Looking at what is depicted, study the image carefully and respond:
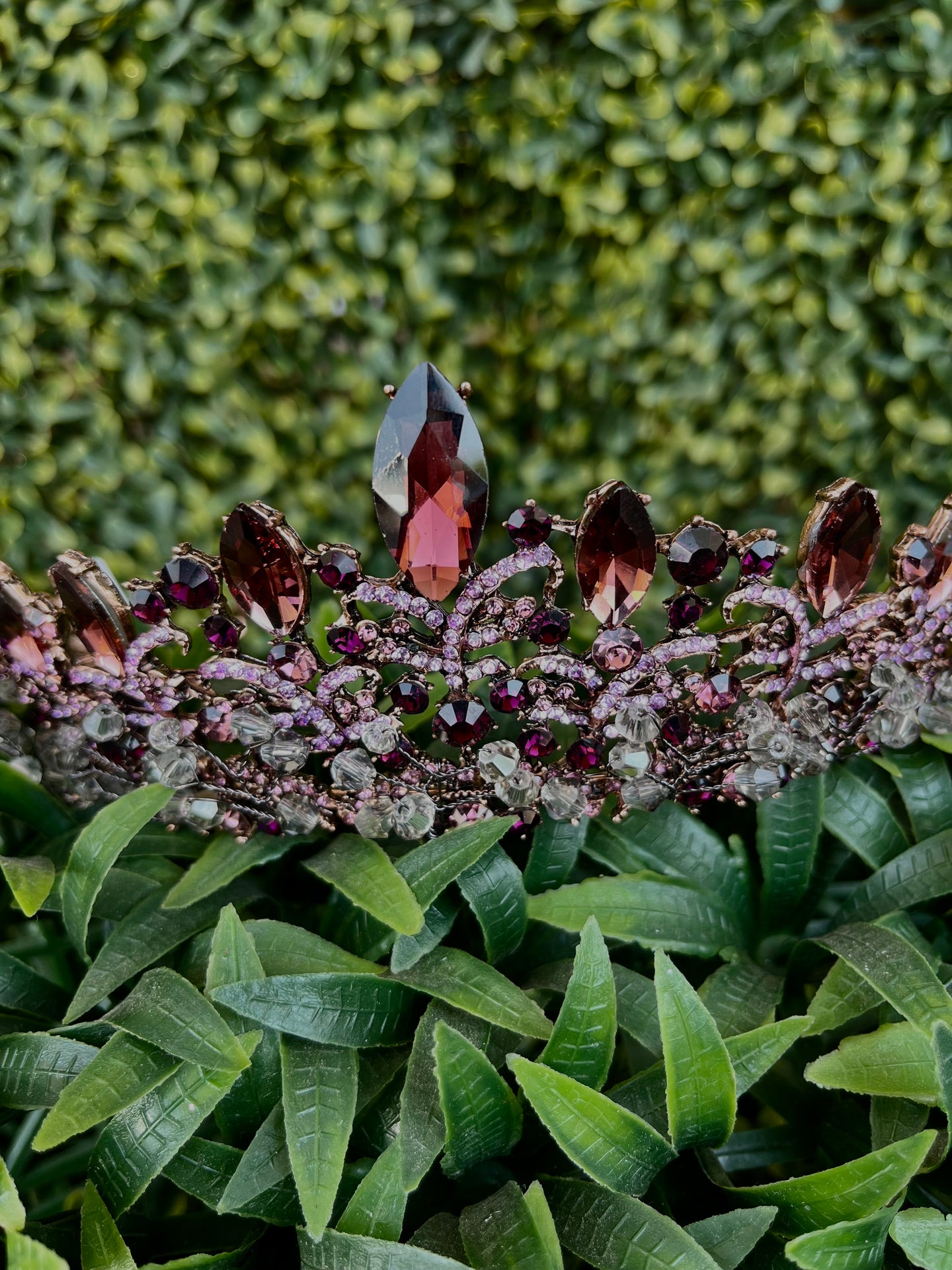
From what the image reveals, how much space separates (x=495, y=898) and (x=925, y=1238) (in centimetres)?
30

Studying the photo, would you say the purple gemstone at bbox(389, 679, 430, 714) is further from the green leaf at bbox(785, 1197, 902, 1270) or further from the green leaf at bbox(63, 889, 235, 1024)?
the green leaf at bbox(785, 1197, 902, 1270)

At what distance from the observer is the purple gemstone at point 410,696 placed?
2.17 ft

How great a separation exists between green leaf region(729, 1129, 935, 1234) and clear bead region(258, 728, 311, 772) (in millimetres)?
384

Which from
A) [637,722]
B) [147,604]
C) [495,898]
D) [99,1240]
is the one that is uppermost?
[147,604]

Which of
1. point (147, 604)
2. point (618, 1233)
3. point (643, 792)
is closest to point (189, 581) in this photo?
point (147, 604)

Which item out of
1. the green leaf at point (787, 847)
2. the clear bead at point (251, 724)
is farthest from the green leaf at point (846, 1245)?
the clear bead at point (251, 724)

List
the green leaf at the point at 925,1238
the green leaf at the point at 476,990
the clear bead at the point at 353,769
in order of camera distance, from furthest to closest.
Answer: the clear bead at the point at 353,769 → the green leaf at the point at 476,990 → the green leaf at the point at 925,1238

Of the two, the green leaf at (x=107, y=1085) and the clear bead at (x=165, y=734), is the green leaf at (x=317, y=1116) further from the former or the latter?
the clear bead at (x=165, y=734)

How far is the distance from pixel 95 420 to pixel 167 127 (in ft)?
1.04

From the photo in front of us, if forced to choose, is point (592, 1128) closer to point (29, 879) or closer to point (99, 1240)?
point (99, 1240)

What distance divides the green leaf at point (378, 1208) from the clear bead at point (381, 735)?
0.84 feet

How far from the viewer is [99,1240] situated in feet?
1.71

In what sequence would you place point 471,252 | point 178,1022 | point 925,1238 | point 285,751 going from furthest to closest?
point 471,252
point 285,751
point 178,1022
point 925,1238

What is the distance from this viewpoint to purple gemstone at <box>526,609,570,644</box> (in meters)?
0.64
